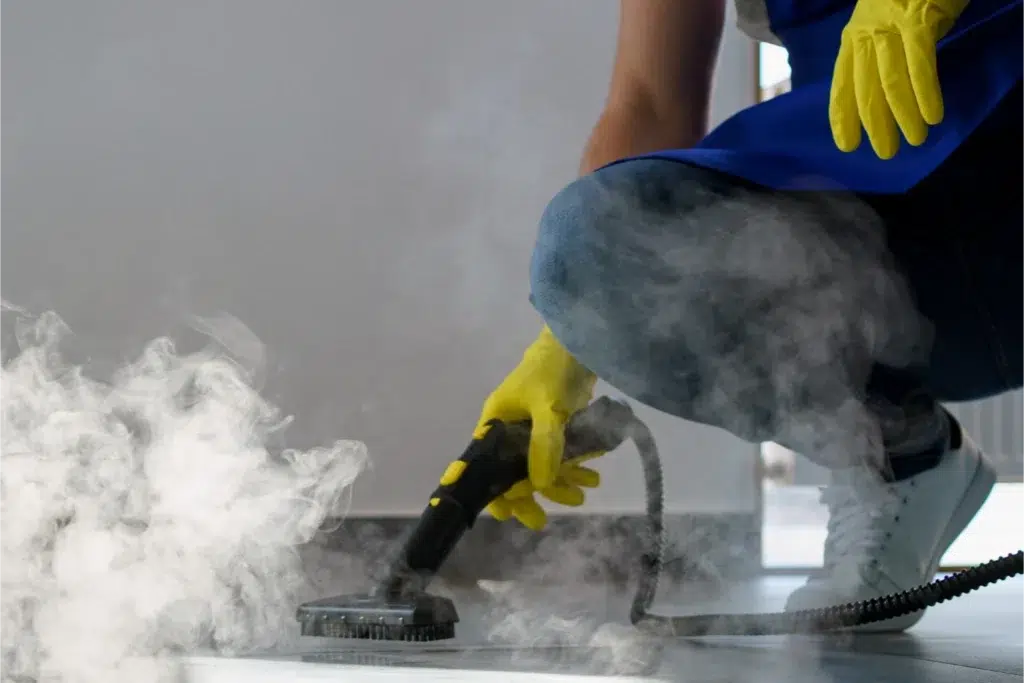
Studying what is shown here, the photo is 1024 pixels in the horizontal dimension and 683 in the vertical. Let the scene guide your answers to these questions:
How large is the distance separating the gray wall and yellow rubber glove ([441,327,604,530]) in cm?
85

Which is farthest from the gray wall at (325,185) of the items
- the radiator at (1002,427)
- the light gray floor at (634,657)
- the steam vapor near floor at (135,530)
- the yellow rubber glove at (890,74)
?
the yellow rubber glove at (890,74)

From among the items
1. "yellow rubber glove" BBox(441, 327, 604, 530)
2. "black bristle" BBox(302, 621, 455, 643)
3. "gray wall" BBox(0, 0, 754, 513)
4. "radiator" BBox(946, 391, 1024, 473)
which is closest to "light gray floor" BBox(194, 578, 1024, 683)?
"black bristle" BBox(302, 621, 455, 643)

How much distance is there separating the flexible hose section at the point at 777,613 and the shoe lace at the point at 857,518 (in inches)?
3.0

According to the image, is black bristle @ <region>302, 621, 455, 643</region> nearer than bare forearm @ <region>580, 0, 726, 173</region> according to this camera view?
Yes

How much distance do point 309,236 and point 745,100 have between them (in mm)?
852

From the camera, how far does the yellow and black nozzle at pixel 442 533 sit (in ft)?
2.85

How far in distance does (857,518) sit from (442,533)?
0.41m

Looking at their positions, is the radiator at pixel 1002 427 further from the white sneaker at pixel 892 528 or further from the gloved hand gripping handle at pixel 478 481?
the gloved hand gripping handle at pixel 478 481

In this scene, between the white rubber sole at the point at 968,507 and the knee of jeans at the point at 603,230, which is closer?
the knee of jeans at the point at 603,230

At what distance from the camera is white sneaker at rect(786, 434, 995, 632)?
1.00 metres

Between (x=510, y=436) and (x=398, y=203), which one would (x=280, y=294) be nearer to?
(x=398, y=203)

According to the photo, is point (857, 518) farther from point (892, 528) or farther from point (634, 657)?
point (634, 657)

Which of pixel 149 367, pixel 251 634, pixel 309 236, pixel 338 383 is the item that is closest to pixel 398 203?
pixel 309 236

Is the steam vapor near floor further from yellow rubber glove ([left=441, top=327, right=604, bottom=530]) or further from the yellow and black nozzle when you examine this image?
yellow rubber glove ([left=441, top=327, right=604, bottom=530])
